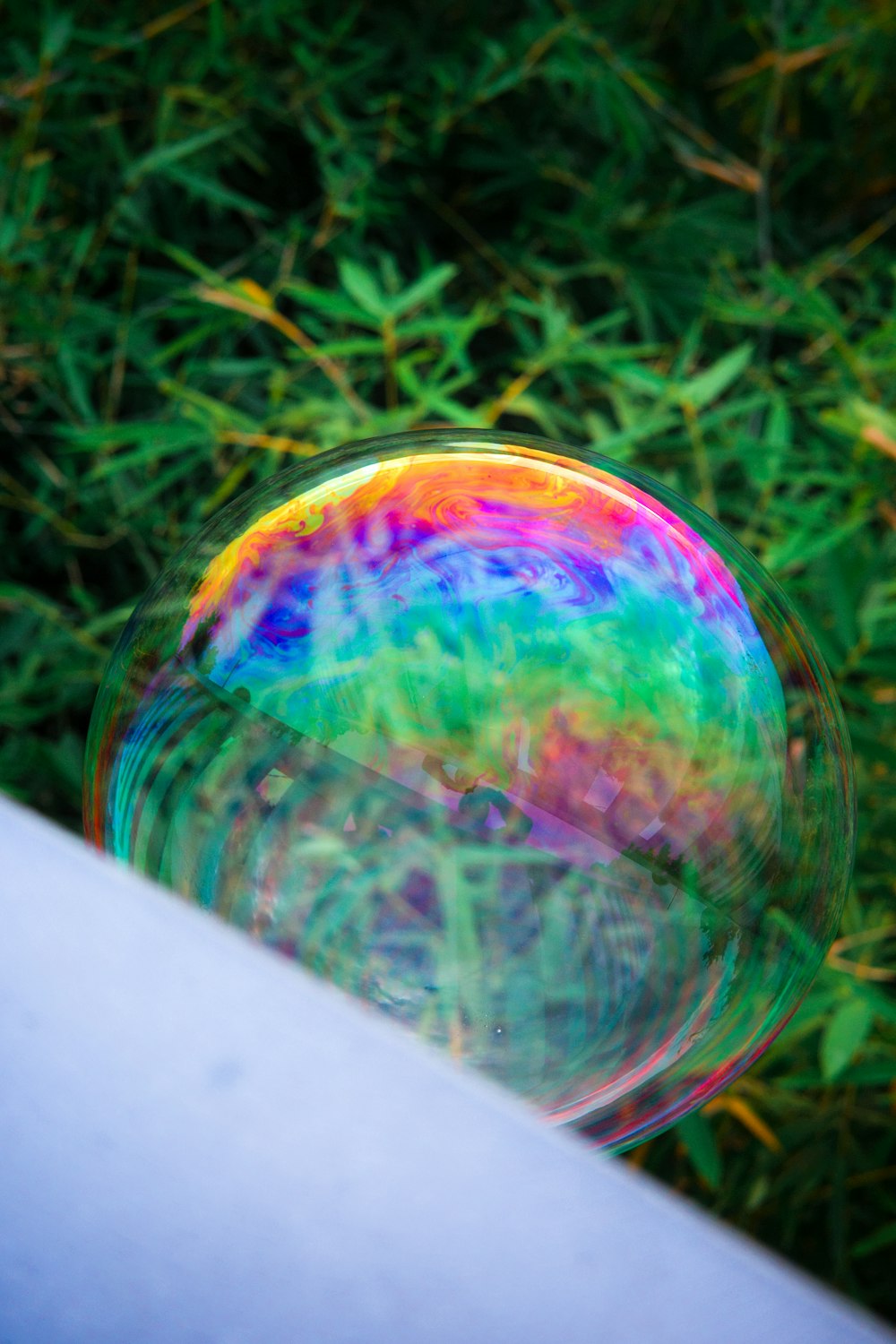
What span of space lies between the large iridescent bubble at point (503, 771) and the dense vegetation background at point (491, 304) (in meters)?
0.45

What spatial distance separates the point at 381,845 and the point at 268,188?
4.68ft

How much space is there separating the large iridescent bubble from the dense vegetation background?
45cm

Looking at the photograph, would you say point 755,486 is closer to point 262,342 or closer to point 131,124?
point 262,342

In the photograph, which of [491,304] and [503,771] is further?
[491,304]

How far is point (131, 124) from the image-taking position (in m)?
1.60

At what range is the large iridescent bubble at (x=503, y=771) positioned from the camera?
537mm

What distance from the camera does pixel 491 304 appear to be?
5.41 feet

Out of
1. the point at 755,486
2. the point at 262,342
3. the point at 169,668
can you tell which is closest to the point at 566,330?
the point at 755,486

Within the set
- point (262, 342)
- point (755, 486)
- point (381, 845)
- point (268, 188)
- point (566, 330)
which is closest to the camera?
point (381, 845)

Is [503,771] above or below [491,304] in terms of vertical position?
below

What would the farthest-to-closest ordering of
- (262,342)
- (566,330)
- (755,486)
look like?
(262,342) < (755,486) < (566,330)

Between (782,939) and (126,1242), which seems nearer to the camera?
(126,1242)

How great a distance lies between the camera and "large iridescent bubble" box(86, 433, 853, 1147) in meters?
0.54

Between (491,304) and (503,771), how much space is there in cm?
125
